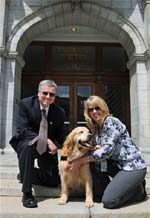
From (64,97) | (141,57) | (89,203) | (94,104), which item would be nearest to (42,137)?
(94,104)

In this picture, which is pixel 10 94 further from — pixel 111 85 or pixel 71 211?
pixel 71 211

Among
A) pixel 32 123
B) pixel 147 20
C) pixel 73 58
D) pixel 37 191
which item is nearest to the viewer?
pixel 32 123

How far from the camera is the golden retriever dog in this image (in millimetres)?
3484

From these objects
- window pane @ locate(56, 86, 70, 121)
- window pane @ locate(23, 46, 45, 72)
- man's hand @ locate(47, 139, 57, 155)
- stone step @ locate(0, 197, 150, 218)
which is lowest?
stone step @ locate(0, 197, 150, 218)

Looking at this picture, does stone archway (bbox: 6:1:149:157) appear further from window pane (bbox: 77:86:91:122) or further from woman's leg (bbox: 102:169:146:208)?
woman's leg (bbox: 102:169:146:208)

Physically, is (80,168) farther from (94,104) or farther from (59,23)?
(59,23)

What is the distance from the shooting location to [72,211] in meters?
3.34

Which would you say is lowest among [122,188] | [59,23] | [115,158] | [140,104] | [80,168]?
[122,188]

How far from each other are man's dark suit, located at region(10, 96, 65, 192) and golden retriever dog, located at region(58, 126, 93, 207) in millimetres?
348

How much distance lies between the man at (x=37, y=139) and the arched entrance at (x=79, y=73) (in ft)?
17.6

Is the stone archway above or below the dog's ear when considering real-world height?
above

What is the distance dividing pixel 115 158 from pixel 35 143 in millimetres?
1018

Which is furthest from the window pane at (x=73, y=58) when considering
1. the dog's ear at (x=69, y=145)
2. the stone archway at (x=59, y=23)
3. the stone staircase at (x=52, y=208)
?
the dog's ear at (x=69, y=145)

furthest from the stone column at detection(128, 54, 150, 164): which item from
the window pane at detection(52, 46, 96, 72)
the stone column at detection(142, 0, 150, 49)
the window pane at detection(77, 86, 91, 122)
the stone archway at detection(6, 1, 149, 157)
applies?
the window pane at detection(52, 46, 96, 72)
